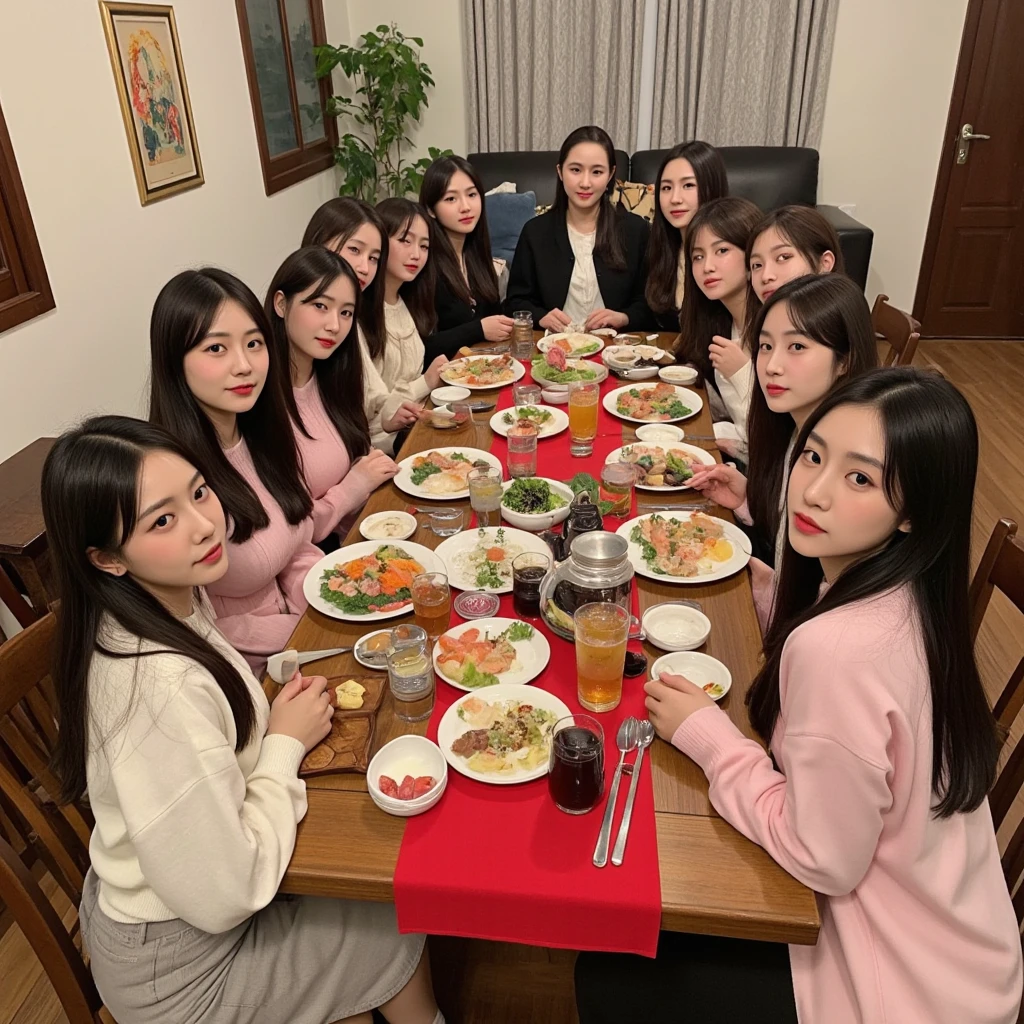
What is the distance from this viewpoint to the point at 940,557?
107cm

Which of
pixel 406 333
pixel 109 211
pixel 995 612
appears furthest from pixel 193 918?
pixel 995 612

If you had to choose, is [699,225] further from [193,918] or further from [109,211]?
[193,918]

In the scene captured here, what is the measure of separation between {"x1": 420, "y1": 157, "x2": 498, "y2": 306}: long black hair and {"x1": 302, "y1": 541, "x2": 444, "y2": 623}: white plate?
5.47ft

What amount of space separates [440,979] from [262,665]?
786 mm

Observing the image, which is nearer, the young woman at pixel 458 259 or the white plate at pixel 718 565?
the white plate at pixel 718 565

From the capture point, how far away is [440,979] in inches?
68.9

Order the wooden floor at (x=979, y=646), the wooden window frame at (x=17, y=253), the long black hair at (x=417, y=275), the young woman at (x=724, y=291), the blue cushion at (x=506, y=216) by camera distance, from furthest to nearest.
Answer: the blue cushion at (x=506, y=216) < the long black hair at (x=417, y=275) < the young woman at (x=724, y=291) < the wooden window frame at (x=17, y=253) < the wooden floor at (x=979, y=646)

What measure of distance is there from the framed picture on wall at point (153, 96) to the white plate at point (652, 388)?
6.45 ft

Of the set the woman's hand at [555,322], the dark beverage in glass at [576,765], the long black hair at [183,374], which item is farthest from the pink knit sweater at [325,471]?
the woman's hand at [555,322]

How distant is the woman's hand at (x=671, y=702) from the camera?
1.23m

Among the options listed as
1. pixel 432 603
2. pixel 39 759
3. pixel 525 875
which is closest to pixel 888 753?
pixel 525 875

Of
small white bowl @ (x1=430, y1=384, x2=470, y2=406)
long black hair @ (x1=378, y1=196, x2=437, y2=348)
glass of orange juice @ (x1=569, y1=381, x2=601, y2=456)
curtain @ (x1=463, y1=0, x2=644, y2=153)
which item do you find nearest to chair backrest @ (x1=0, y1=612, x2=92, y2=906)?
glass of orange juice @ (x1=569, y1=381, x2=601, y2=456)

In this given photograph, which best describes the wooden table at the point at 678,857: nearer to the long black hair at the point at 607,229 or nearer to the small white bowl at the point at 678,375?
the small white bowl at the point at 678,375

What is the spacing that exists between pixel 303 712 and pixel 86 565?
0.39m
